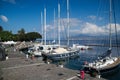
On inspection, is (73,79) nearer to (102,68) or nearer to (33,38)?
(102,68)

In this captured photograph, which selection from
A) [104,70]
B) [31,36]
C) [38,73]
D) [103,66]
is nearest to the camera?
[38,73]

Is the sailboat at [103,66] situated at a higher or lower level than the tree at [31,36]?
lower

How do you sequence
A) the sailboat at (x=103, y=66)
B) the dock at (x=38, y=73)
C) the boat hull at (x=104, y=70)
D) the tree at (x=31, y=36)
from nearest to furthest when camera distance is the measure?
the dock at (x=38, y=73) < the boat hull at (x=104, y=70) < the sailboat at (x=103, y=66) < the tree at (x=31, y=36)

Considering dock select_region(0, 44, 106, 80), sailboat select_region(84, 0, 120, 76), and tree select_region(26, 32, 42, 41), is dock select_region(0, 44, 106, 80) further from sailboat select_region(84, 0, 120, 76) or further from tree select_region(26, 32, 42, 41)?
tree select_region(26, 32, 42, 41)

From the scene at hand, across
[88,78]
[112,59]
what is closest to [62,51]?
[112,59]

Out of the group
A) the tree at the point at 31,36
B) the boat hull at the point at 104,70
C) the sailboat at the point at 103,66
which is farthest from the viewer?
the tree at the point at 31,36

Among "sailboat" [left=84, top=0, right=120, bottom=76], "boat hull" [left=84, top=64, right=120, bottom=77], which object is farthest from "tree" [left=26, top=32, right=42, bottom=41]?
"boat hull" [left=84, top=64, right=120, bottom=77]

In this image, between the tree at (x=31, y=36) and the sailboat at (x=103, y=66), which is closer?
the sailboat at (x=103, y=66)

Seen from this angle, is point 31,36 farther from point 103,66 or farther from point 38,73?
point 38,73

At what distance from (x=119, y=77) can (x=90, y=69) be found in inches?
262

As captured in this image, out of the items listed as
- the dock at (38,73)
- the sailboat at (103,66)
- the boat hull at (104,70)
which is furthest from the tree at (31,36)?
the boat hull at (104,70)

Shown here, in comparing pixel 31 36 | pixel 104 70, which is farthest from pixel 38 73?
pixel 31 36

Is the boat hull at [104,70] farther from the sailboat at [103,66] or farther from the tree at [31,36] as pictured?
the tree at [31,36]

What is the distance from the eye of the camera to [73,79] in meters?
20.5
